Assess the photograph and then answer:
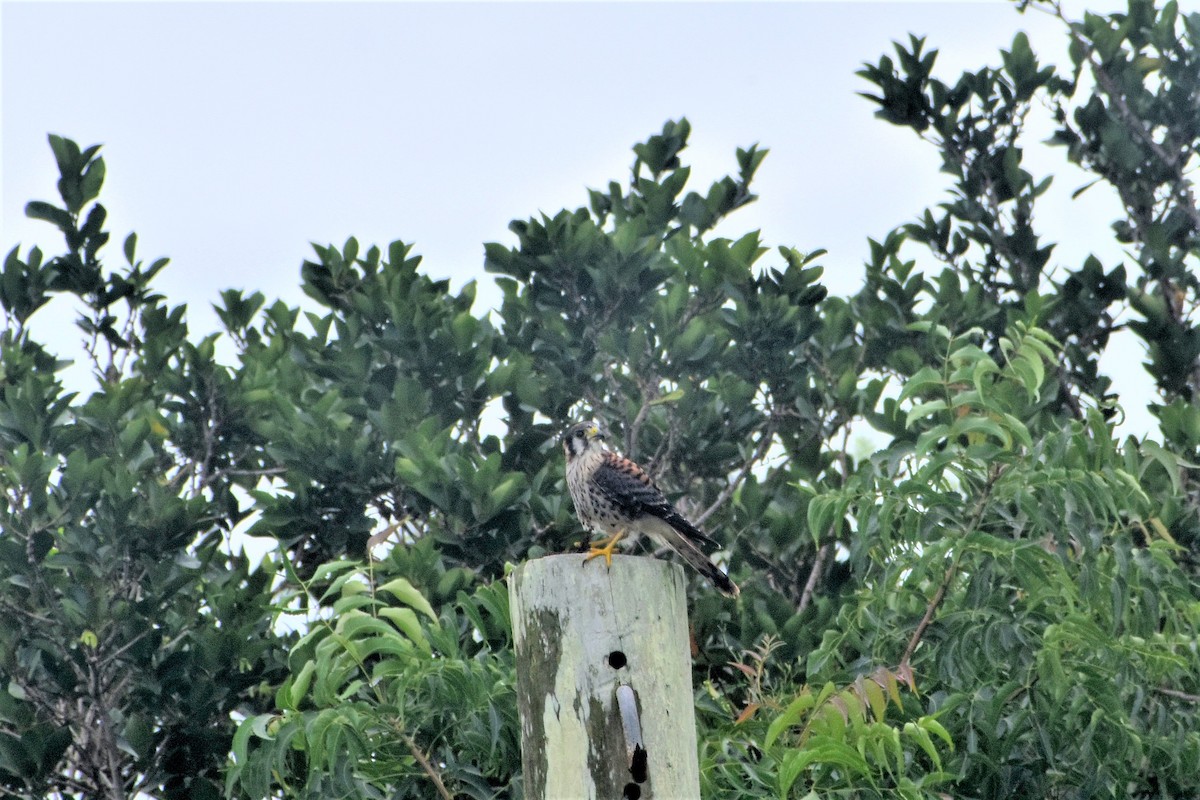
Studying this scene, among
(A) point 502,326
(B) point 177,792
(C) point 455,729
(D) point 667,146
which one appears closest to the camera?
(C) point 455,729

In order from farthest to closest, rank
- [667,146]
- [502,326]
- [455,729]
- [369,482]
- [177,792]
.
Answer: [667,146] < [502,326] < [369,482] < [177,792] < [455,729]

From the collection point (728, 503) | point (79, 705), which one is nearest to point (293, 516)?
point (79, 705)

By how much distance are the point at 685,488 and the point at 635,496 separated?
91.7 inches

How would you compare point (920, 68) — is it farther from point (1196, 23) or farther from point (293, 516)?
point (293, 516)

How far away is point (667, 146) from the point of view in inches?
353

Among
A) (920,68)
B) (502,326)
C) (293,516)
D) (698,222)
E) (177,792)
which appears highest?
(920,68)

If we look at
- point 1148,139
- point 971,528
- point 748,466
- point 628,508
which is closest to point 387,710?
point 628,508

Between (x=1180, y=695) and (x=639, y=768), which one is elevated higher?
(x=1180, y=695)

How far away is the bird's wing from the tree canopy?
633 millimetres

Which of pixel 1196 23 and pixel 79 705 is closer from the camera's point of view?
pixel 79 705

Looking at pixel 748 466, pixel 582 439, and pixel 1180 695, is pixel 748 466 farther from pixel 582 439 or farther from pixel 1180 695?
pixel 1180 695

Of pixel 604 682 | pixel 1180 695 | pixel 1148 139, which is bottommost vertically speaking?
pixel 604 682

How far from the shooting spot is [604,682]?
3301 mm

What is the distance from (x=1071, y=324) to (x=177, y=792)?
5.42m
